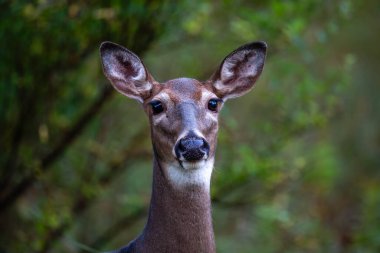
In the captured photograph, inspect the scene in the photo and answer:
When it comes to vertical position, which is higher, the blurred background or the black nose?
the black nose

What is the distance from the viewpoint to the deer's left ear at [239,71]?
8.40 meters

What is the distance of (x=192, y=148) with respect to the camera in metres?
7.39

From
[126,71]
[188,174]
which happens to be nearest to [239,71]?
[126,71]

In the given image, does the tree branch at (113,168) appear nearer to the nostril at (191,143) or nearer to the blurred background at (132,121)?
the blurred background at (132,121)

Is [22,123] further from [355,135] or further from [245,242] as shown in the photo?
[355,135]

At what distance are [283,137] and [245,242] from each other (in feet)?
11.8

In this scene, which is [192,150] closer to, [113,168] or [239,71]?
[239,71]

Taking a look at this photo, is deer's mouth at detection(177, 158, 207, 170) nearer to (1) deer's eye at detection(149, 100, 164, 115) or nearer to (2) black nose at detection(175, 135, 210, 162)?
(2) black nose at detection(175, 135, 210, 162)

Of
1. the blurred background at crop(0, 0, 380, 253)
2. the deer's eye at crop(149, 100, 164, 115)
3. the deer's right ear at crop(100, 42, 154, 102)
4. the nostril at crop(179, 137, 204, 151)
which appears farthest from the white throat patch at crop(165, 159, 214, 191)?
the blurred background at crop(0, 0, 380, 253)

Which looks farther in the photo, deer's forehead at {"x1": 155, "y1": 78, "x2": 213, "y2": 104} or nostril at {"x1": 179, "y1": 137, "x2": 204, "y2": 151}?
deer's forehead at {"x1": 155, "y1": 78, "x2": 213, "y2": 104}

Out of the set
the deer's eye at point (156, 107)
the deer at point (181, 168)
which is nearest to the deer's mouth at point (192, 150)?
the deer at point (181, 168)

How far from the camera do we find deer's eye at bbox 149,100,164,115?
7.96 meters

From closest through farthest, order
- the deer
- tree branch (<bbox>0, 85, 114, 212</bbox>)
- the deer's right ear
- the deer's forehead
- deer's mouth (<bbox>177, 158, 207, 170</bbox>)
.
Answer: deer's mouth (<bbox>177, 158, 207, 170</bbox>) < the deer < the deer's forehead < the deer's right ear < tree branch (<bbox>0, 85, 114, 212</bbox>)

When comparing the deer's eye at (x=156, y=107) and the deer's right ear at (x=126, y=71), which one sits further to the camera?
the deer's right ear at (x=126, y=71)
